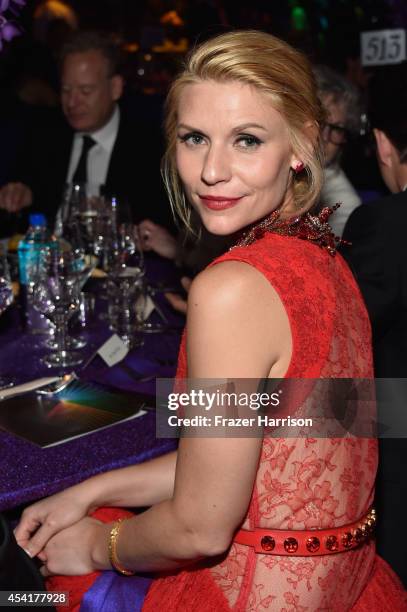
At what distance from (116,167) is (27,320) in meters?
2.00

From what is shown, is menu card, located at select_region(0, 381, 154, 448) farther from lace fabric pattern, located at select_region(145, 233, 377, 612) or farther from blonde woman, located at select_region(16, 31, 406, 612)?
lace fabric pattern, located at select_region(145, 233, 377, 612)

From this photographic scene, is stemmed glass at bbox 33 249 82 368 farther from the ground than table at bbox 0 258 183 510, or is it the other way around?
stemmed glass at bbox 33 249 82 368

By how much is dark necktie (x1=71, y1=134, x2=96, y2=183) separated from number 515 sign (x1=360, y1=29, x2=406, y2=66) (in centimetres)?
240

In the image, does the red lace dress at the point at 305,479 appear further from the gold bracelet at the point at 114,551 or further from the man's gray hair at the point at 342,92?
the man's gray hair at the point at 342,92

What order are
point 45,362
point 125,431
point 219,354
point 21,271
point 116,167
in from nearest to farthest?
point 219,354
point 125,431
point 45,362
point 21,271
point 116,167

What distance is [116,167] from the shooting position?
404 centimetres

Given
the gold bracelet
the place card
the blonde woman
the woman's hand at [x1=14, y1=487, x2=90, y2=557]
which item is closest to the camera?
the blonde woman

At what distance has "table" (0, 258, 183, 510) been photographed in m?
1.36

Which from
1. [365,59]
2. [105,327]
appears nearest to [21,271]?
[105,327]

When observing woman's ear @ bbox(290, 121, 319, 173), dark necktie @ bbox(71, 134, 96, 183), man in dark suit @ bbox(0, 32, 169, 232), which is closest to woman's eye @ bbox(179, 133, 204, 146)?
woman's ear @ bbox(290, 121, 319, 173)

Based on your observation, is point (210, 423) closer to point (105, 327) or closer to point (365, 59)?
point (105, 327)

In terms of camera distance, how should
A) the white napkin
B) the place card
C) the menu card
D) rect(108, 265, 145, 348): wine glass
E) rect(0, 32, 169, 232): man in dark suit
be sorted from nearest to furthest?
the menu card
the white napkin
the place card
rect(108, 265, 145, 348): wine glass
rect(0, 32, 169, 232): man in dark suit

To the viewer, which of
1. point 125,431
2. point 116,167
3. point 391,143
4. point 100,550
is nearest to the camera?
point 100,550

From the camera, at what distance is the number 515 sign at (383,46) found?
17.1ft
